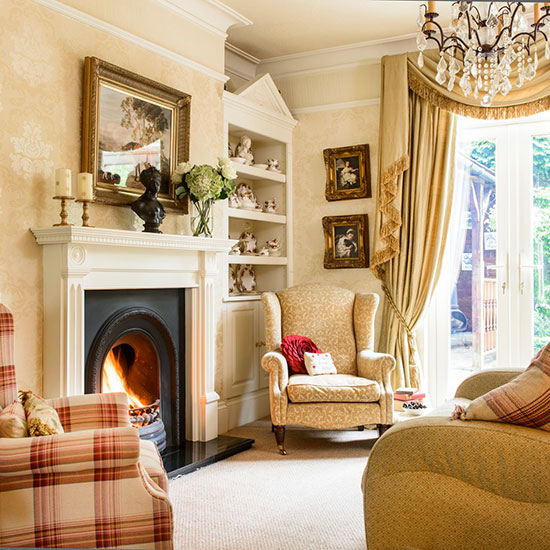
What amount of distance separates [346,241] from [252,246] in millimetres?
786

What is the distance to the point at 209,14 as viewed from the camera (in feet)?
12.7

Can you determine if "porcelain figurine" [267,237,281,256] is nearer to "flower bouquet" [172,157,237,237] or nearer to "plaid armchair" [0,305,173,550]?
"flower bouquet" [172,157,237,237]

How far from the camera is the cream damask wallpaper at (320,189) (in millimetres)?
4676

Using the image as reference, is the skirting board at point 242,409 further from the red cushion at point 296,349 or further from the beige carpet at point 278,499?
the red cushion at point 296,349

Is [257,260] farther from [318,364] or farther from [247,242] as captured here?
[318,364]

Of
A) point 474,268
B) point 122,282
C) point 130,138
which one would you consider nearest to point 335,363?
point 474,268

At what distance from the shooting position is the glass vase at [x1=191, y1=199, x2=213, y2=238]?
3.73 m

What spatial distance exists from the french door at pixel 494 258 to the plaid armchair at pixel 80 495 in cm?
317

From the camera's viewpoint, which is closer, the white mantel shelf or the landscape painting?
the white mantel shelf

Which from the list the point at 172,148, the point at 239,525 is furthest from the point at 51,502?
the point at 172,148

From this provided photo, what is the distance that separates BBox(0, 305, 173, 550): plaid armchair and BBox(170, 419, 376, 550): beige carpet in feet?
2.33

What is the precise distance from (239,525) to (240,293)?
7.69ft

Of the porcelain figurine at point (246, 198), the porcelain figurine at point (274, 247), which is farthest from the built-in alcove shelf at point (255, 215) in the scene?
the porcelain figurine at point (274, 247)

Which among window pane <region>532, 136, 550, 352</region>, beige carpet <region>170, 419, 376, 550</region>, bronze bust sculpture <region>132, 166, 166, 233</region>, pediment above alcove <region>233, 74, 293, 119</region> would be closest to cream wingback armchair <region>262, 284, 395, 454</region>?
beige carpet <region>170, 419, 376, 550</region>
